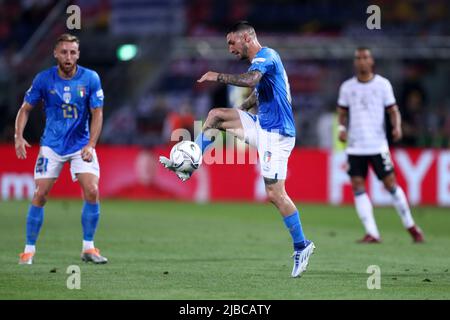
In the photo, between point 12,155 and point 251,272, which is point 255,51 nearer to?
point 251,272

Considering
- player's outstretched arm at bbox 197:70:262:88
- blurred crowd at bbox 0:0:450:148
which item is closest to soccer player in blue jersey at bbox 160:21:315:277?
player's outstretched arm at bbox 197:70:262:88

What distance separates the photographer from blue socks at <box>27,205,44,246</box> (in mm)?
10938

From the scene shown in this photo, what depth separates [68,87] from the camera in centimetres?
1095

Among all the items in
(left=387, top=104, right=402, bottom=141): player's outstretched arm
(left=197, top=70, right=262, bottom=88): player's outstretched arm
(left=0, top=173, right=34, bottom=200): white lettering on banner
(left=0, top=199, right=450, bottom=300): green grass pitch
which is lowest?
(left=0, top=199, right=450, bottom=300): green grass pitch

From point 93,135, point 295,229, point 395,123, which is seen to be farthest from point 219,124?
point 395,123

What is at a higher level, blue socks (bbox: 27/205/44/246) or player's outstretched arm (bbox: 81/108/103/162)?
player's outstretched arm (bbox: 81/108/103/162)

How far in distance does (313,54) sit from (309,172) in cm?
493

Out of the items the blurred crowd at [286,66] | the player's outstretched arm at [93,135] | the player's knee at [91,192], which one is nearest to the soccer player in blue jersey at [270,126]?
the player's outstretched arm at [93,135]

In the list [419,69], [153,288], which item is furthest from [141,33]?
[153,288]

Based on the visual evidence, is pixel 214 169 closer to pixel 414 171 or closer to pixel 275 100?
pixel 414 171

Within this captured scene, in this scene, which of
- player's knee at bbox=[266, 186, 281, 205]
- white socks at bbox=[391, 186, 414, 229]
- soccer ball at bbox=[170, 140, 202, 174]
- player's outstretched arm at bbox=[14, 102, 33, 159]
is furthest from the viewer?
white socks at bbox=[391, 186, 414, 229]

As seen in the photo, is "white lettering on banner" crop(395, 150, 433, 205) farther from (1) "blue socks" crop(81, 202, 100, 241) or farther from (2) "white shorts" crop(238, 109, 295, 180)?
(2) "white shorts" crop(238, 109, 295, 180)

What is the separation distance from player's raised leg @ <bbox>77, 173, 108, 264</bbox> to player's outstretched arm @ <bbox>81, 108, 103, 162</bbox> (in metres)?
0.36
